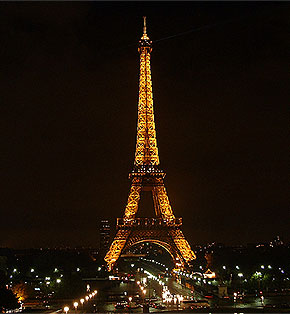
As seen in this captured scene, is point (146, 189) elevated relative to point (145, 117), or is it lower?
lower

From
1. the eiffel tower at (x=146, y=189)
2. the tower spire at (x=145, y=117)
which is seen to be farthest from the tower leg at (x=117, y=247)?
the tower spire at (x=145, y=117)

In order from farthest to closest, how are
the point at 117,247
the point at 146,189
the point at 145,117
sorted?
the point at 146,189
the point at 145,117
the point at 117,247

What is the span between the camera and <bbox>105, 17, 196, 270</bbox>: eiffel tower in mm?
57719

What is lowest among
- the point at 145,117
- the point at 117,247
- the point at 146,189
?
the point at 117,247

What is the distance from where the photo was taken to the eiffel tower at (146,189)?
57719mm

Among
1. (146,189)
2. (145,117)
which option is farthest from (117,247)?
(145,117)

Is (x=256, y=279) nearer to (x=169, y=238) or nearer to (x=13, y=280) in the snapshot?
(x=169, y=238)

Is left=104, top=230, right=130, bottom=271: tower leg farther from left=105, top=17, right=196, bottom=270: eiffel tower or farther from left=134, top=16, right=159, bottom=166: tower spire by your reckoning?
left=134, top=16, right=159, bottom=166: tower spire

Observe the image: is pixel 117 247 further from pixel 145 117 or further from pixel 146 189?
pixel 145 117

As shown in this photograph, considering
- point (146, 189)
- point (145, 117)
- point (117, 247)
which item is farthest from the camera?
point (146, 189)

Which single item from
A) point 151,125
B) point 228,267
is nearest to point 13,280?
point 151,125

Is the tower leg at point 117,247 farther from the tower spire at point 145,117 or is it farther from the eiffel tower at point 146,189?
the tower spire at point 145,117

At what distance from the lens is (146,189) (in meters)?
59.5

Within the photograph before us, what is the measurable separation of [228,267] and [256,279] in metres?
17.7
